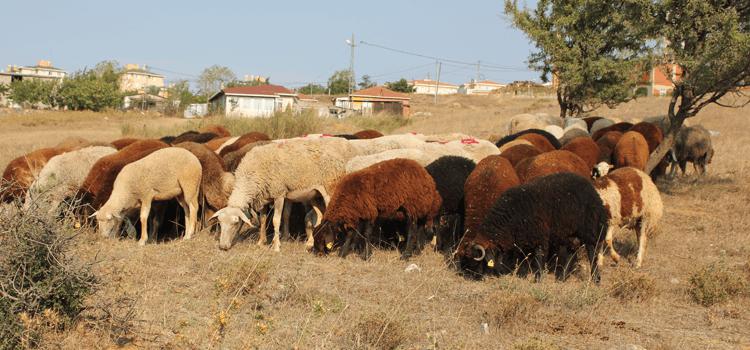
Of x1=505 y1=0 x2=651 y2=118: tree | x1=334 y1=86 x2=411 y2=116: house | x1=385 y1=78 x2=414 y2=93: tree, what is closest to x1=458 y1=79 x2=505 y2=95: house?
x1=385 y1=78 x2=414 y2=93: tree

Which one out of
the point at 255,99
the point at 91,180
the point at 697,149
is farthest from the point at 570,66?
the point at 255,99

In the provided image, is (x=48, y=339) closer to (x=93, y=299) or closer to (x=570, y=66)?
(x=93, y=299)

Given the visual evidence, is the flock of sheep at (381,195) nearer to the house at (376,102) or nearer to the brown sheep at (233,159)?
the brown sheep at (233,159)

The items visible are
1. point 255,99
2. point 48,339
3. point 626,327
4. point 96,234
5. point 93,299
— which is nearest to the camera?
point 48,339

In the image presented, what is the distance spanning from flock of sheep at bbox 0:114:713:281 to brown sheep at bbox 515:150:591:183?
32 millimetres

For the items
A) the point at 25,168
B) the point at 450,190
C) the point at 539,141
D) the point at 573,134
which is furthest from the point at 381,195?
the point at 573,134

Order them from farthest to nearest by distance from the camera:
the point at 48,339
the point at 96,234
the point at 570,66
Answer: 1. the point at 570,66
2. the point at 96,234
3. the point at 48,339

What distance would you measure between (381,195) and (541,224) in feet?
8.11

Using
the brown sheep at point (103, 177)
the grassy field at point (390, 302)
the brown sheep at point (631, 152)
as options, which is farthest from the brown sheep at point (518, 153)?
the brown sheep at point (103, 177)

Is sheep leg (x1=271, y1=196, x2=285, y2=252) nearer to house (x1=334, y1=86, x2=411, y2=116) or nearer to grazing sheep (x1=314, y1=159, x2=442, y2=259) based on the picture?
grazing sheep (x1=314, y1=159, x2=442, y2=259)

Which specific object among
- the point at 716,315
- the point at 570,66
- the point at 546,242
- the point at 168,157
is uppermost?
the point at 570,66

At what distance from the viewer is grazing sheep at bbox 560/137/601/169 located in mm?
13695

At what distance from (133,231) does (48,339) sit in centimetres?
600

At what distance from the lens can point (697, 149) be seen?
18078 millimetres
